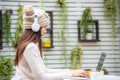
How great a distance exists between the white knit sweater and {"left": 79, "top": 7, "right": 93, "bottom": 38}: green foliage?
160 inches

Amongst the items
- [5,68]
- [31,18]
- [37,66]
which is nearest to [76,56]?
[5,68]

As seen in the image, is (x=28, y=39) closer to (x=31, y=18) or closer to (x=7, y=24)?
(x=31, y=18)

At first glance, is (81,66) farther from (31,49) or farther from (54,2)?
(31,49)

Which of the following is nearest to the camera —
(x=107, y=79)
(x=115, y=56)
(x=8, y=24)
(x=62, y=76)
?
(x=107, y=79)

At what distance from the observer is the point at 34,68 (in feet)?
8.35

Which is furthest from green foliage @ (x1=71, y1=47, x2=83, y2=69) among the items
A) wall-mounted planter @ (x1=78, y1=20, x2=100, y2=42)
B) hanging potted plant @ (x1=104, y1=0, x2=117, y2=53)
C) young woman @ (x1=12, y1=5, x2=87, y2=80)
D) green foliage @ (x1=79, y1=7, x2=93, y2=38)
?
young woman @ (x1=12, y1=5, x2=87, y2=80)

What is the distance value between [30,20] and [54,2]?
160 inches

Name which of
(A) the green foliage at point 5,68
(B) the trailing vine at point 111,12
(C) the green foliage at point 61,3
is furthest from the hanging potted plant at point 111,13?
(A) the green foliage at point 5,68

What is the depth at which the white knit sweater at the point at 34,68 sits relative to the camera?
8.32 feet

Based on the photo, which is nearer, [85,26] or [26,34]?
[26,34]

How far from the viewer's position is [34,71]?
2.55 metres

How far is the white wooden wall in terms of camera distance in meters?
6.66

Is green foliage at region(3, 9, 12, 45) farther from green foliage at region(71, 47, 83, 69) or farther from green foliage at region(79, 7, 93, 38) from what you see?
green foliage at region(79, 7, 93, 38)

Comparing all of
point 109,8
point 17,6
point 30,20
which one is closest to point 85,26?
point 109,8
